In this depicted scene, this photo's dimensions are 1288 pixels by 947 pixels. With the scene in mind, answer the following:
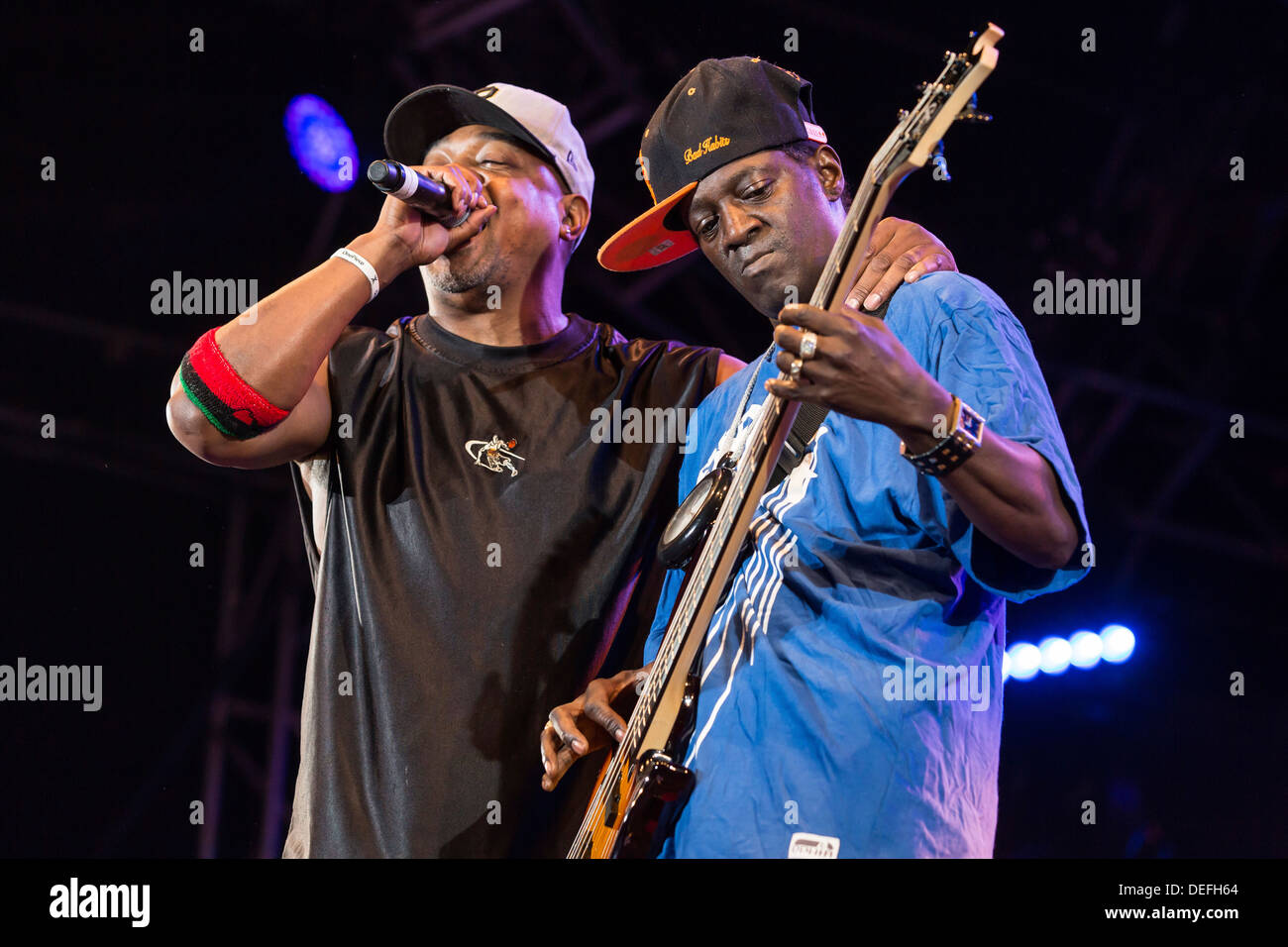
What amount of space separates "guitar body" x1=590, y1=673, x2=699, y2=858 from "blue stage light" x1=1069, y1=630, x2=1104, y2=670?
3.02m

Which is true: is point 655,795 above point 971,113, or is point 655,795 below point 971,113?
below

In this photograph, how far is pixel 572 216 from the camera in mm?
2994

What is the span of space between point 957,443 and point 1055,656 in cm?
332

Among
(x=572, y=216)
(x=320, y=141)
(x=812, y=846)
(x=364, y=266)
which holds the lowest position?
(x=812, y=846)

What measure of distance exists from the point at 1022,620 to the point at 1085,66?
6.92 ft

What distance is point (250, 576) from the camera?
4.45 m

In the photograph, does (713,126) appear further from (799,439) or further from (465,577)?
(465,577)

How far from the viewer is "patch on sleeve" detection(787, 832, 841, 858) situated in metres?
1.65
